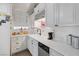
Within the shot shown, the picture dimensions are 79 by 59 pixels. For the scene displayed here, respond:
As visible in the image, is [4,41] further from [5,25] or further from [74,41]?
[74,41]

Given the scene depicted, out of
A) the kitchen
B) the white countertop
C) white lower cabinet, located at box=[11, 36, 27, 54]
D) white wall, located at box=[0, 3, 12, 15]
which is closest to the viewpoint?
the white countertop

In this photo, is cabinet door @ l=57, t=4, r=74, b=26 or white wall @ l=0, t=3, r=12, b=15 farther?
white wall @ l=0, t=3, r=12, b=15

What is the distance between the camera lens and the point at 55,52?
172 cm

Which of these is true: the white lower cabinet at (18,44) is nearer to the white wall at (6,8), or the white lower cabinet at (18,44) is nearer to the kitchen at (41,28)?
the kitchen at (41,28)

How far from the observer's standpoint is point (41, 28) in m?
3.44

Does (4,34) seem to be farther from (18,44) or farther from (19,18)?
(19,18)

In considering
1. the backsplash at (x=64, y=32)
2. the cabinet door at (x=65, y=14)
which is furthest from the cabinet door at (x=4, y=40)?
the cabinet door at (x=65, y=14)

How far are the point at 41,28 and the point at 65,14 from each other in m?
1.48

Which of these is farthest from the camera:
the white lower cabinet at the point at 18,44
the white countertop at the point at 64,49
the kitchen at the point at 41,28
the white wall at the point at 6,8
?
the white lower cabinet at the point at 18,44

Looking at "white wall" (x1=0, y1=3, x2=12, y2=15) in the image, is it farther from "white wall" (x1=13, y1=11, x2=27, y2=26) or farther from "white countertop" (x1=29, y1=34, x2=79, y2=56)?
"white countertop" (x1=29, y1=34, x2=79, y2=56)

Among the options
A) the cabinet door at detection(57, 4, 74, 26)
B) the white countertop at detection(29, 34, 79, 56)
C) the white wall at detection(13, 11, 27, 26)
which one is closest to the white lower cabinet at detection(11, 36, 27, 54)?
the white wall at detection(13, 11, 27, 26)

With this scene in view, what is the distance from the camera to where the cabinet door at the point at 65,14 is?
186 cm

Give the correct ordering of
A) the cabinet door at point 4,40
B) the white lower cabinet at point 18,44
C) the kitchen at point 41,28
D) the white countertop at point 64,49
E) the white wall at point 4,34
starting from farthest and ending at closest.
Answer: the white lower cabinet at point 18,44
the cabinet door at point 4,40
the white wall at point 4,34
the kitchen at point 41,28
the white countertop at point 64,49

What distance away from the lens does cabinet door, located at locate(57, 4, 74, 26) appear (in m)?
1.86
